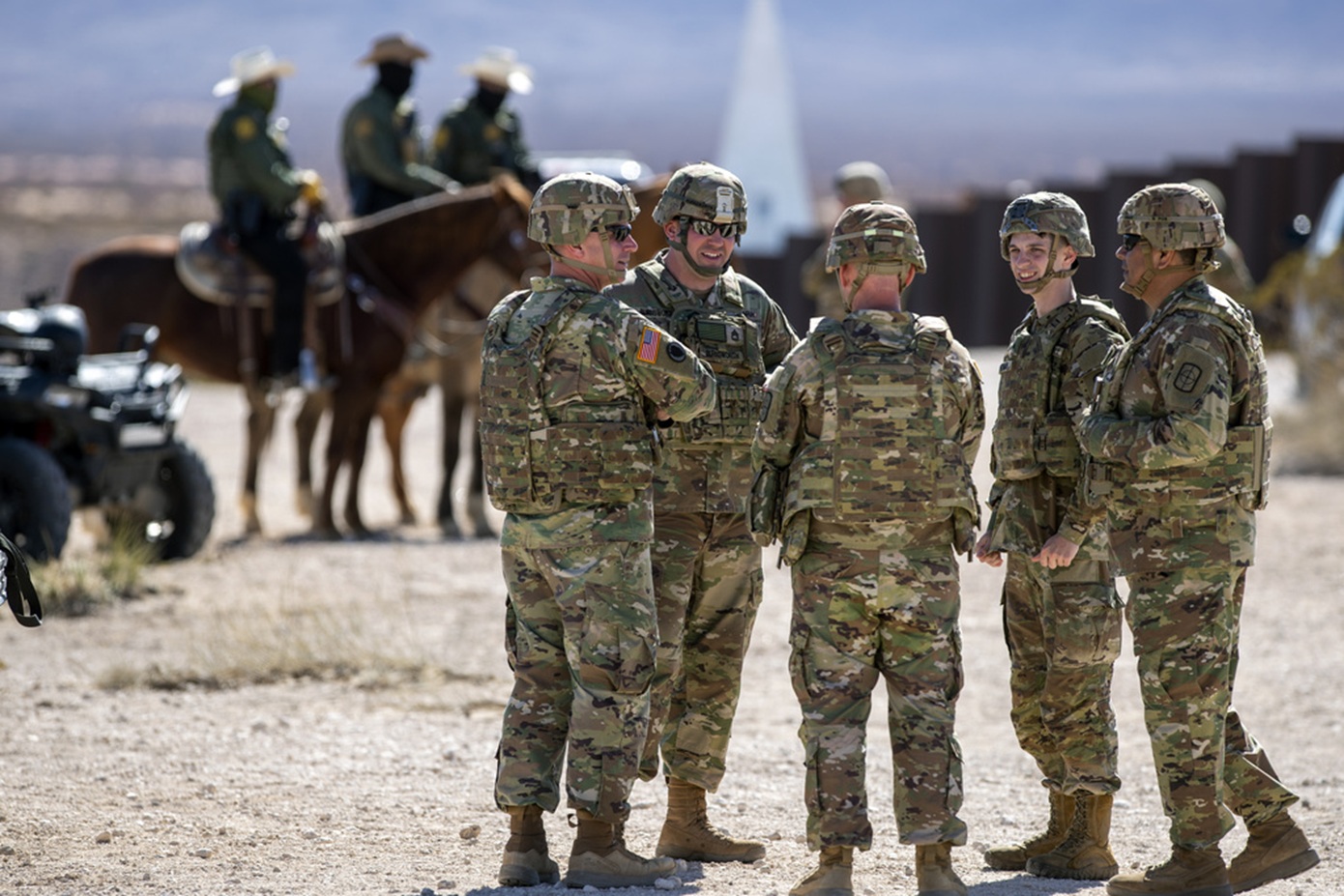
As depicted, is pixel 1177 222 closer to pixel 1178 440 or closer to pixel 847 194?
pixel 1178 440

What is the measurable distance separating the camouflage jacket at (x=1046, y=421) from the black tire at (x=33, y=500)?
608 cm

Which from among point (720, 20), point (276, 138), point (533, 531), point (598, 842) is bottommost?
point (598, 842)

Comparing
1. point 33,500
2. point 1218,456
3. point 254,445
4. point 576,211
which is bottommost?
point 33,500

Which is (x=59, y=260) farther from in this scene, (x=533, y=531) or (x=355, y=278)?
(x=533, y=531)

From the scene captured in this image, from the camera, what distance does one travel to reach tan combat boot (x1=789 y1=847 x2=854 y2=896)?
5.25 m

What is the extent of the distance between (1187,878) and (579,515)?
1.95 m

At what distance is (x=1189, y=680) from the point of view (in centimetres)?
528

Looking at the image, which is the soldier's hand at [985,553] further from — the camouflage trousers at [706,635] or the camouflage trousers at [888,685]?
the camouflage trousers at [706,635]

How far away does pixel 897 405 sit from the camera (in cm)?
527

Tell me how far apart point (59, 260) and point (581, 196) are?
44241 mm

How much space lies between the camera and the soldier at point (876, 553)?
5.23 metres

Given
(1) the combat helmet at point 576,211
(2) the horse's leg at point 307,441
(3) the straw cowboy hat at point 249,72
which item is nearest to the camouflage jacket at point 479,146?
(3) the straw cowboy hat at point 249,72

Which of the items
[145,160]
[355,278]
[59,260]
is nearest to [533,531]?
[355,278]

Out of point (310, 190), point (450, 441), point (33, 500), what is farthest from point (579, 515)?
point (450, 441)
